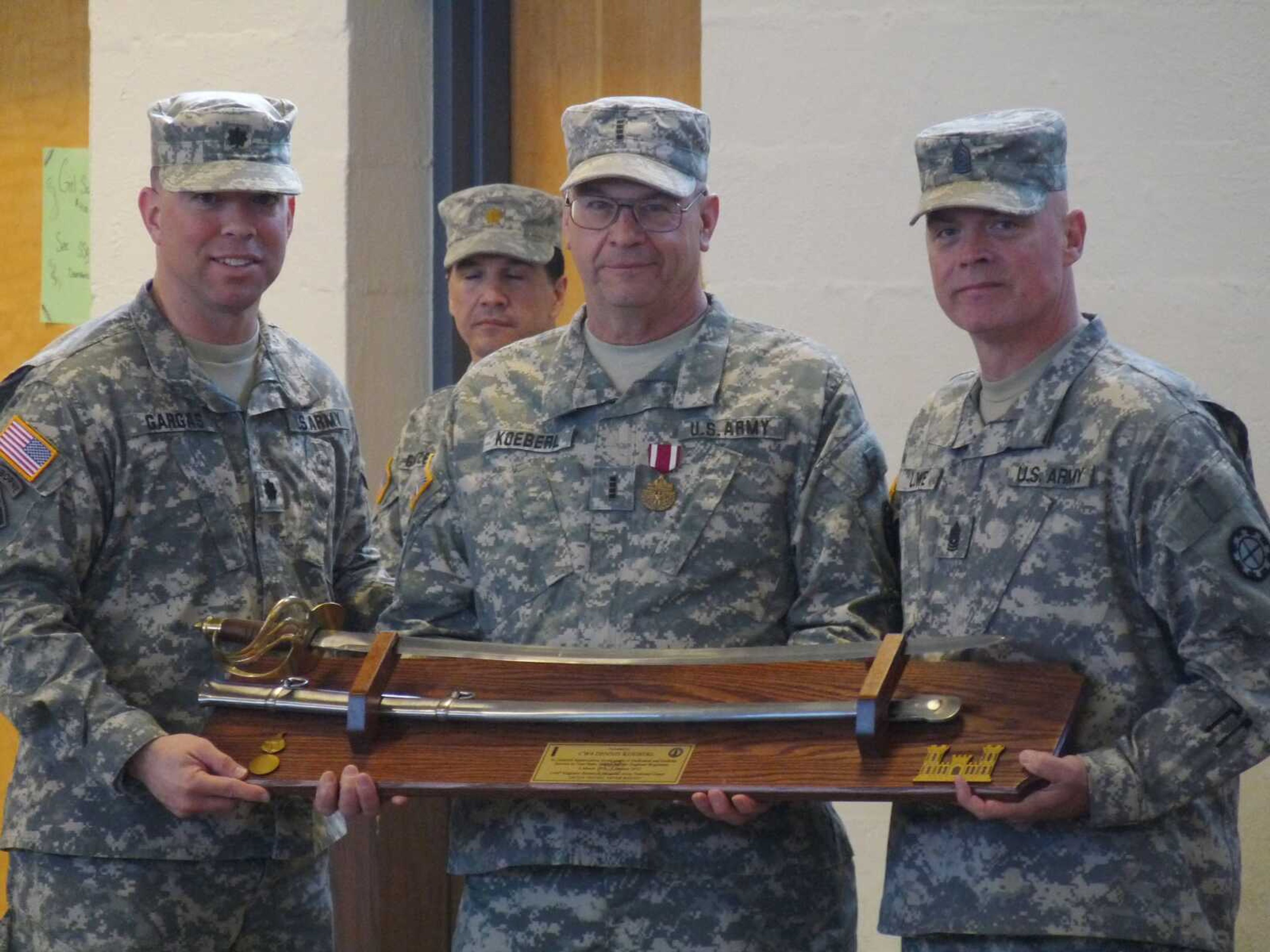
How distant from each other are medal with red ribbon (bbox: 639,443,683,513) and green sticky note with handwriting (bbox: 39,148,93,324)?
306 centimetres

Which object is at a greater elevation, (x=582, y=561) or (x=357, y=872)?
(x=582, y=561)

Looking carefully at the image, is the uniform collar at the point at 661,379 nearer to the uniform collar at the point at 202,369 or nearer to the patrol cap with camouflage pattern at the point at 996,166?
the patrol cap with camouflage pattern at the point at 996,166

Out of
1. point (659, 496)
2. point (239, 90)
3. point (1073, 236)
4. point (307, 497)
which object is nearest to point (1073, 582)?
point (1073, 236)

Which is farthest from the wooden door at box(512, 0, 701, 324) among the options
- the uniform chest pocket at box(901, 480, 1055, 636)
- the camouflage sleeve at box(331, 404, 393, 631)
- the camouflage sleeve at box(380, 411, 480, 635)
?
the uniform chest pocket at box(901, 480, 1055, 636)

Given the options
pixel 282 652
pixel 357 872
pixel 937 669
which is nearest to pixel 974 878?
pixel 937 669

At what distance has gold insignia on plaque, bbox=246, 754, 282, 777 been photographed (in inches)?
96.0

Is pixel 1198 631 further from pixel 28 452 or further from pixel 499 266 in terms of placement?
pixel 499 266

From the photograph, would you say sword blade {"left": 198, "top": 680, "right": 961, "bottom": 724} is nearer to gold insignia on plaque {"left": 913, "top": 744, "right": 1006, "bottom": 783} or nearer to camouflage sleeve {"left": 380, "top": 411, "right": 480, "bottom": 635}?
gold insignia on plaque {"left": 913, "top": 744, "right": 1006, "bottom": 783}

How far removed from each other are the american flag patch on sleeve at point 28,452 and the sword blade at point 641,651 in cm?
47

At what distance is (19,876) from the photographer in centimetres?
271

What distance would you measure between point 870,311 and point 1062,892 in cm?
177

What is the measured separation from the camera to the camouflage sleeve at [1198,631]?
2.14 metres

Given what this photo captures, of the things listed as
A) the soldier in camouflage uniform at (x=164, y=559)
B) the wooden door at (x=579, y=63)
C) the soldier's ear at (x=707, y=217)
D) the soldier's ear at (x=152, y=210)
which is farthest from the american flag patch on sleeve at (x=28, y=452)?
the wooden door at (x=579, y=63)

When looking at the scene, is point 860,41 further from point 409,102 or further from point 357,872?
point 357,872
